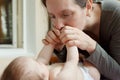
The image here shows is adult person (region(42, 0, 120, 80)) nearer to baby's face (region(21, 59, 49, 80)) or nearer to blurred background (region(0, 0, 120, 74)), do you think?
baby's face (region(21, 59, 49, 80))

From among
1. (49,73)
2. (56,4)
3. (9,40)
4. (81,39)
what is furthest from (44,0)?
(9,40)

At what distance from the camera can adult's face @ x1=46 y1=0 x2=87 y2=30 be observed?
1011 millimetres

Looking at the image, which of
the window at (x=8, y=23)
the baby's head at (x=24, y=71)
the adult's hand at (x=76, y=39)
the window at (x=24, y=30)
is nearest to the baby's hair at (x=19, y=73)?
the baby's head at (x=24, y=71)

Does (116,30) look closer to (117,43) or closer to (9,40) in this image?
(117,43)

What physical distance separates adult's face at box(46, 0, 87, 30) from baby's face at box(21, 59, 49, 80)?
0.66ft

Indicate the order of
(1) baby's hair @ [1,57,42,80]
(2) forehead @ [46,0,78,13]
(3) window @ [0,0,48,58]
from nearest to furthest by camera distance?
(1) baby's hair @ [1,57,42,80] → (2) forehead @ [46,0,78,13] → (3) window @ [0,0,48,58]

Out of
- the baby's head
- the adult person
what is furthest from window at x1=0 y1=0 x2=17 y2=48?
the baby's head

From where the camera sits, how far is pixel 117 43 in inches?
44.3

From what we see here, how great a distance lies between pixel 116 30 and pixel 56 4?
0.29 m

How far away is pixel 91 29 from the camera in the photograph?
1.24 m

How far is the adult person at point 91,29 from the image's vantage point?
1031mm

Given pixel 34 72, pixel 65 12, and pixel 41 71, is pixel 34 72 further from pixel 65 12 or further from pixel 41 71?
pixel 65 12

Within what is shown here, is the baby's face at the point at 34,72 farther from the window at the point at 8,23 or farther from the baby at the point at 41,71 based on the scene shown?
the window at the point at 8,23

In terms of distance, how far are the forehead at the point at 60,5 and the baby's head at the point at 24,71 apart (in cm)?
22
